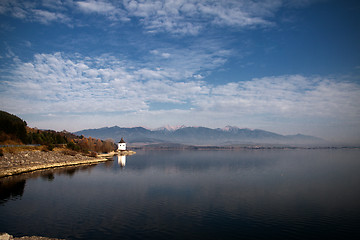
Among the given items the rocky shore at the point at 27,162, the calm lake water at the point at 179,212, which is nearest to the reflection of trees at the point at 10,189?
the calm lake water at the point at 179,212

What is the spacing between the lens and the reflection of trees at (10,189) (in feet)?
94.4

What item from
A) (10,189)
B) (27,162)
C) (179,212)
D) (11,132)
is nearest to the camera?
(179,212)

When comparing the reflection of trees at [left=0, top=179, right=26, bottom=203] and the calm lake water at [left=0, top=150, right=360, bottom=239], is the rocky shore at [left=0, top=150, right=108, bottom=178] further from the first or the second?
the calm lake water at [left=0, top=150, right=360, bottom=239]

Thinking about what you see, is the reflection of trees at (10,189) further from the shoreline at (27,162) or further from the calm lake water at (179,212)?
the shoreline at (27,162)

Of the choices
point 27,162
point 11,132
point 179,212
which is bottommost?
point 179,212

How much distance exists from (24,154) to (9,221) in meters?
50.9

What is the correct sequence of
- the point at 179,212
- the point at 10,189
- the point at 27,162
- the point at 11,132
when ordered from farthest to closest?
the point at 11,132 → the point at 27,162 → the point at 10,189 → the point at 179,212

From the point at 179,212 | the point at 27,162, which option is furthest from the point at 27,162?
the point at 179,212

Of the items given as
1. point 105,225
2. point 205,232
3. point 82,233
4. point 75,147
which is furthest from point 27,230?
point 75,147

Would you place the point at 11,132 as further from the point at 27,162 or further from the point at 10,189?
the point at 10,189

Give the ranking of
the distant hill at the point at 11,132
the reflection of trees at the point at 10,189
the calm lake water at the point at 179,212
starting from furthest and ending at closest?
the distant hill at the point at 11,132, the reflection of trees at the point at 10,189, the calm lake water at the point at 179,212

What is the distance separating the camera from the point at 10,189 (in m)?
32.7

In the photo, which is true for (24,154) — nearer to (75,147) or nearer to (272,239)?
(75,147)

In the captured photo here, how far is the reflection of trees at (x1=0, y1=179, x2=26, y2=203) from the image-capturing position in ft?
94.4
